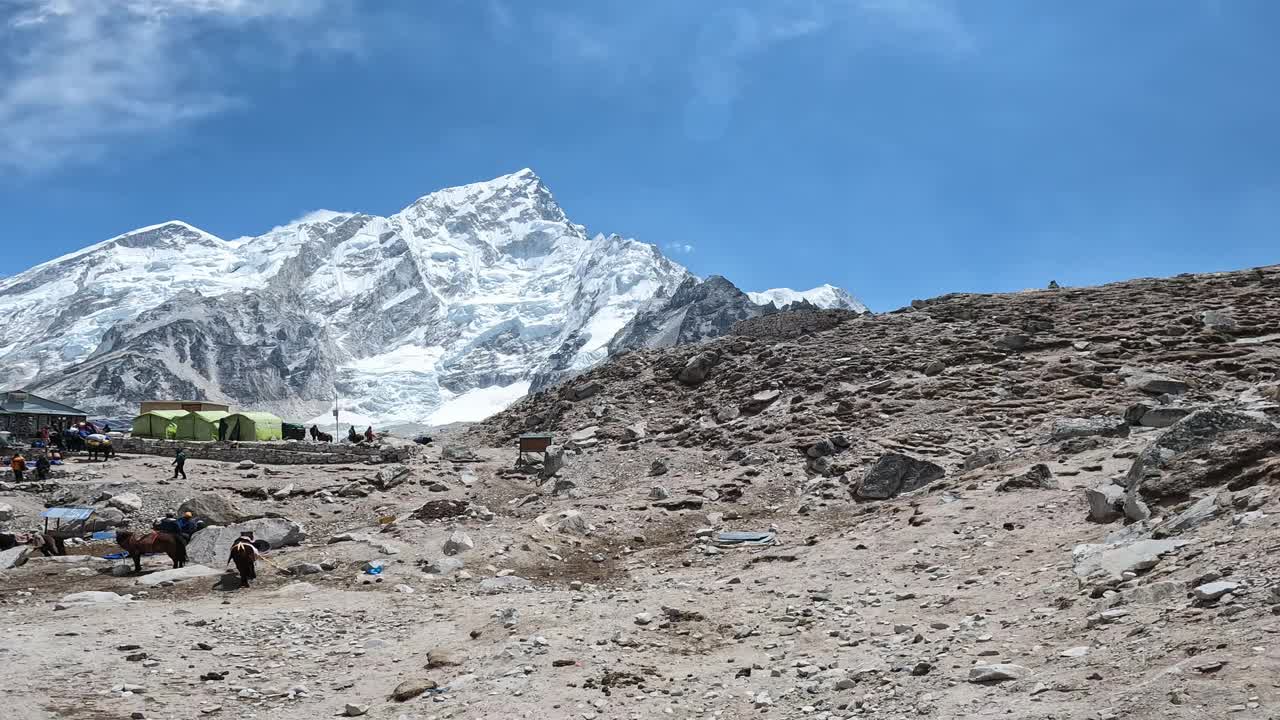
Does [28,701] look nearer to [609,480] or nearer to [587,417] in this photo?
[609,480]

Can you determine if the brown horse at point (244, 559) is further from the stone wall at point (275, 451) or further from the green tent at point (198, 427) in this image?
the green tent at point (198, 427)

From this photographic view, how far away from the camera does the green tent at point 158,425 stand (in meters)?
42.9

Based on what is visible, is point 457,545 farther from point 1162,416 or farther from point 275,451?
point 275,451

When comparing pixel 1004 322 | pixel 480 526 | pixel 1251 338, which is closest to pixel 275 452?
pixel 480 526

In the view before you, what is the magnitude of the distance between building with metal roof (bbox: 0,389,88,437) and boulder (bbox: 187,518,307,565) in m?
36.8

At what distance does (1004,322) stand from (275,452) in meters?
32.8

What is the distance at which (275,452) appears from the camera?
36.4m

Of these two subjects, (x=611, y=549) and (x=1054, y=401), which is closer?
(x=611, y=549)

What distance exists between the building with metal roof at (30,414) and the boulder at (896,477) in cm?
4726

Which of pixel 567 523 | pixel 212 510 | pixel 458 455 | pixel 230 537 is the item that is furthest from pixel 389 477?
pixel 567 523

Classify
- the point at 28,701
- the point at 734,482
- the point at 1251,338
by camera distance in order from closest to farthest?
the point at 28,701 < the point at 734,482 < the point at 1251,338

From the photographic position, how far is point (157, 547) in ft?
55.0

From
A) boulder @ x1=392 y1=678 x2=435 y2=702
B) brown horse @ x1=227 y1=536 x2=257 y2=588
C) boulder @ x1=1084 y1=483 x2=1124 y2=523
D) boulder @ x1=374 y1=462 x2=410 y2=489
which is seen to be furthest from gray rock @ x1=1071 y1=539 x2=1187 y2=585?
boulder @ x1=374 y1=462 x2=410 y2=489

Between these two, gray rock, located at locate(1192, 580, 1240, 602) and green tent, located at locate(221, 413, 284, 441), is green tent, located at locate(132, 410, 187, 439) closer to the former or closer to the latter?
green tent, located at locate(221, 413, 284, 441)
